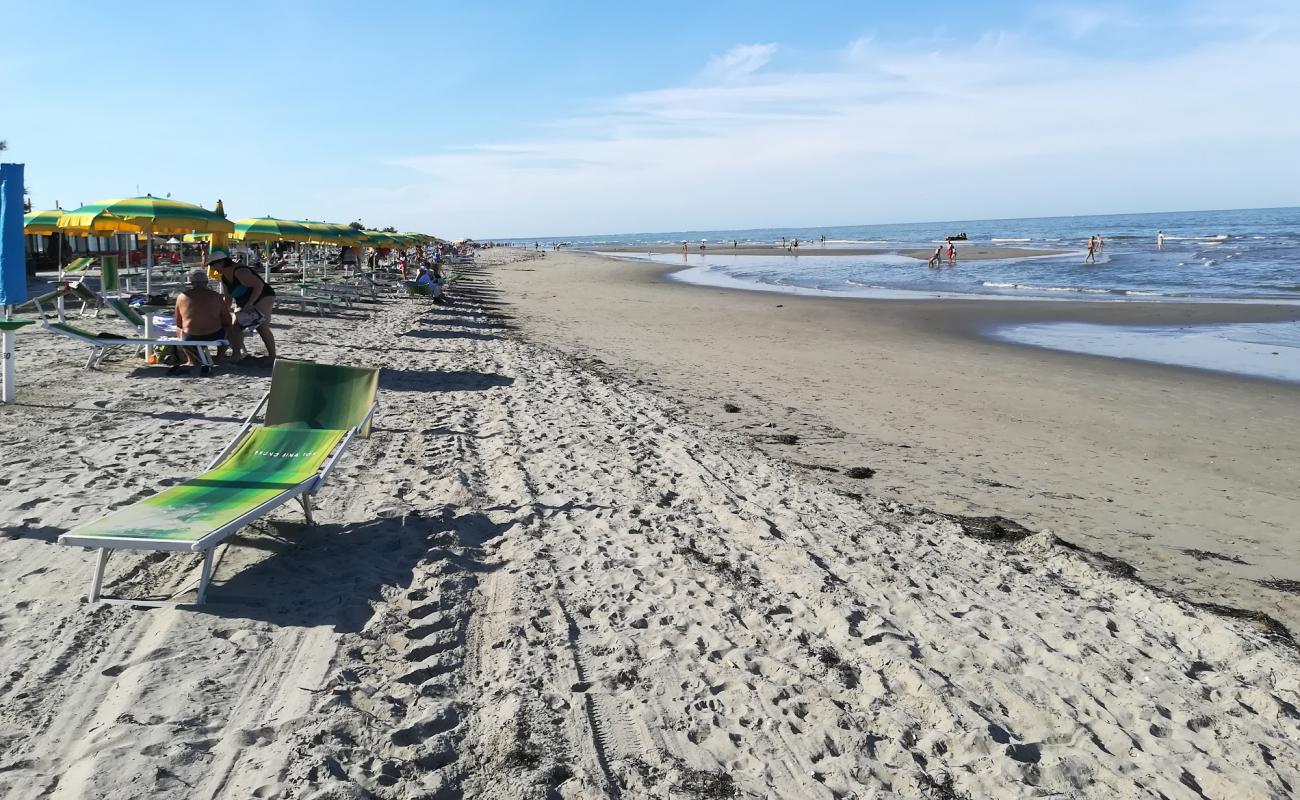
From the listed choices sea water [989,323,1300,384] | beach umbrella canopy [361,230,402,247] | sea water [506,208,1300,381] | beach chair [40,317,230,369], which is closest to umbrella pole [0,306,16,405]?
beach chair [40,317,230,369]

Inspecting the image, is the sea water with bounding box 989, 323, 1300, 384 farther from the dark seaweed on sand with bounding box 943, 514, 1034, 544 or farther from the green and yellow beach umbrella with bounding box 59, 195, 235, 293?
the green and yellow beach umbrella with bounding box 59, 195, 235, 293

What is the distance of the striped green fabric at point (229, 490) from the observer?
3.49m

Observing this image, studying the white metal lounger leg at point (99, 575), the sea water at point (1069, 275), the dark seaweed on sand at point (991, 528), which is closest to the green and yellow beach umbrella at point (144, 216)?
the white metal lounger leg at point (99, 575)

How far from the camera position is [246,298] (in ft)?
30.5

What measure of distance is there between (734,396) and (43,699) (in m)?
7.47

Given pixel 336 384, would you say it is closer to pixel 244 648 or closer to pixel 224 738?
pixel 244 648

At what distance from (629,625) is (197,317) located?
6935 millimetres

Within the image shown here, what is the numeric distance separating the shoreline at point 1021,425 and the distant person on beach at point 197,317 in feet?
15.3

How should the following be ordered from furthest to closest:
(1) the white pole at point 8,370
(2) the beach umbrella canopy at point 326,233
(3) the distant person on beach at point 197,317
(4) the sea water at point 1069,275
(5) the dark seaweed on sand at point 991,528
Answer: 1. (4) the sea water at point 1069,275
2. (2) the beach umbrella canopy at point 326,233
3. (3) the distant person on beach at point 197,317
4. (1) the white pole at point 8,370
5. (5) the dark seaweed on sand at point 991,528

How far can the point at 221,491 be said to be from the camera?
4.15 meters

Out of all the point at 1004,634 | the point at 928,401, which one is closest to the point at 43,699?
the point at 1004,634

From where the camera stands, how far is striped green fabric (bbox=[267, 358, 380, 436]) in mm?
5254

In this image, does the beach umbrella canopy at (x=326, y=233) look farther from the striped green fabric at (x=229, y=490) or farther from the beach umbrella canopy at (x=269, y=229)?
the striped green fabric at (x=229, y=490)

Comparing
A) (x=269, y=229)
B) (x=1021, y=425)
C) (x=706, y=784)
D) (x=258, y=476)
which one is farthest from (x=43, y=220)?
(x=706, y=784)
